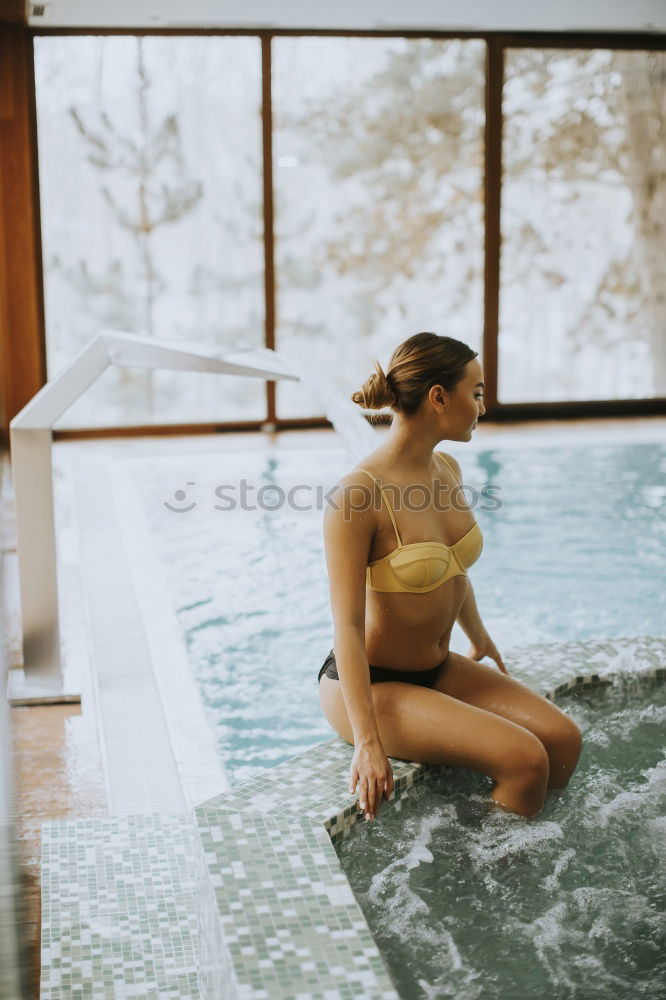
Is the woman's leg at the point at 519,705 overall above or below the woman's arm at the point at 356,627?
below

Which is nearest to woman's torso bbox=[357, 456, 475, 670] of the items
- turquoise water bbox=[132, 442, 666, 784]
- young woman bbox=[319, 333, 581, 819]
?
young woman bbox=[319, 333, 581, 819]

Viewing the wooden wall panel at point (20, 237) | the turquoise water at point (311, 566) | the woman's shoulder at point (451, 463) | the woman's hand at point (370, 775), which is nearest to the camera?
the woman's hand at point (370, 775)

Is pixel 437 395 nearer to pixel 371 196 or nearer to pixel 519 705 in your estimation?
pixel 519 705

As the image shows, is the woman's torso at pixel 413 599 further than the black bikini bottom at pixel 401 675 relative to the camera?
No

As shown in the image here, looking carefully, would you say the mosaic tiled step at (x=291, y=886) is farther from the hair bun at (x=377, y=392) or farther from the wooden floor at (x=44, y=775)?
the hair bun at (x=377, y=392)

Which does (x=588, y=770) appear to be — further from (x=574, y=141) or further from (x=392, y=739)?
(x=574, y=141)

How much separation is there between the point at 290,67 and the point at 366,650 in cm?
716

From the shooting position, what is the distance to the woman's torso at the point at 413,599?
83.7 inches

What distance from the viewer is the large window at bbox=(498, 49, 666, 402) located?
8.71 meters

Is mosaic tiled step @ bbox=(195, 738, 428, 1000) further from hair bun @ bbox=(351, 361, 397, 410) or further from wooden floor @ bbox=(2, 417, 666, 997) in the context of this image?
hair bun @ bbox=(351, 361, 397, 410)

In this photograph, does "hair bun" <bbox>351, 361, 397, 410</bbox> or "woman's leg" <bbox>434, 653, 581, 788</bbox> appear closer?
"hair bun" <bbox>351, 361, 397, 410</bbox>

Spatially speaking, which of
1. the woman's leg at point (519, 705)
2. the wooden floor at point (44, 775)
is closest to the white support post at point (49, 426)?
the wooden floor at point (44, 775)

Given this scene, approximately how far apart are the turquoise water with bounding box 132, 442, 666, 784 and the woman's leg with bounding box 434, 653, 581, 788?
23.4 inches

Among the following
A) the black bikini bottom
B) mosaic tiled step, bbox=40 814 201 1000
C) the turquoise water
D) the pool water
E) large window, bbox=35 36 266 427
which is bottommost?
the turquoise water
